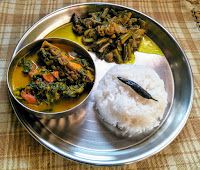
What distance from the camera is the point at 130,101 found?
245 centimetres

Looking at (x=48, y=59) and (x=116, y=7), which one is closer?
(x=48, y=59)

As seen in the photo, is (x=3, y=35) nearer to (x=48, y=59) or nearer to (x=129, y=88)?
(x=48, y=59)

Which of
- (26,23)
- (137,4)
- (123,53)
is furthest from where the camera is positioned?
(137,4)

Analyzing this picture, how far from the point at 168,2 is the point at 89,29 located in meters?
1.82

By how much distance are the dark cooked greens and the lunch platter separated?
0.32 metres

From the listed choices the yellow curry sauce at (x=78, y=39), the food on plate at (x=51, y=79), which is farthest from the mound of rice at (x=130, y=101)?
the yellow curry sauce at (x=78, y=39)

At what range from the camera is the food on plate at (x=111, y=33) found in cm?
290

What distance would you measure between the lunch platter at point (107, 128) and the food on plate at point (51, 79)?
0.90ft

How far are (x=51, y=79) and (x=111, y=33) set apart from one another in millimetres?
1105

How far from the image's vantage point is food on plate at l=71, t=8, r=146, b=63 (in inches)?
114

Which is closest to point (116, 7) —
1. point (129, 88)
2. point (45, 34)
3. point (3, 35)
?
point (45, 34)

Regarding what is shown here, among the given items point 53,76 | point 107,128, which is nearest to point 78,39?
point 53,76

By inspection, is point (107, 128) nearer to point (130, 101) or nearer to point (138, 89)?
point (130, 101)

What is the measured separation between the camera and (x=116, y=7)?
322 centimetres
